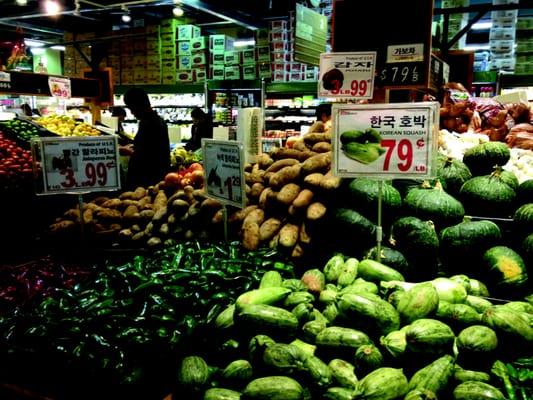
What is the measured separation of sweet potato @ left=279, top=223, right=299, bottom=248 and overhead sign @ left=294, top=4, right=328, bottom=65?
12.7ft

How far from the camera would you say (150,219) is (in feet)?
12.1

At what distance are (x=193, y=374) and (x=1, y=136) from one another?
425 centimetres

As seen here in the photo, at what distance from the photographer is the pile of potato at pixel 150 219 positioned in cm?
334

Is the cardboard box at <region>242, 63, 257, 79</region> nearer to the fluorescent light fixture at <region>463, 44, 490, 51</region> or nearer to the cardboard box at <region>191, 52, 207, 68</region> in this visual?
the cardboard box at <region>191, 52, 207, 68</region>

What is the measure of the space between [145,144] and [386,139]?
342cm

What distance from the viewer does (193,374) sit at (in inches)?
68.9

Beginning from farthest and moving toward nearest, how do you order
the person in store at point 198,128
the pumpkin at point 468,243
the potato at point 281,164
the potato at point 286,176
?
the person in store at point 198,128
the potato at point 281,164
the potato at point 286,176
the pumpkin at point 468,243

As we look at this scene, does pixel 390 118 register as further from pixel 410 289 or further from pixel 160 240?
pixel 160 240

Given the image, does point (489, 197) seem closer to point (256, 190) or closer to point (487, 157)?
point (487, 157)

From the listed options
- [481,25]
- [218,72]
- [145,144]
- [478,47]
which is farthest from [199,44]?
[478,47]

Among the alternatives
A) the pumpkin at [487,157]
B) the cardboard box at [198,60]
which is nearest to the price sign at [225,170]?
the pumpkin at [487,157]

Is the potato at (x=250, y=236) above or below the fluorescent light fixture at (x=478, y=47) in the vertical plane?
below

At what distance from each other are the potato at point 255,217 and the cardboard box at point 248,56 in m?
8.69

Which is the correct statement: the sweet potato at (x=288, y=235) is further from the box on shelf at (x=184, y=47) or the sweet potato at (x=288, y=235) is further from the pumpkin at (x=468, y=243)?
the box on shelf at (x=184, y=47)
